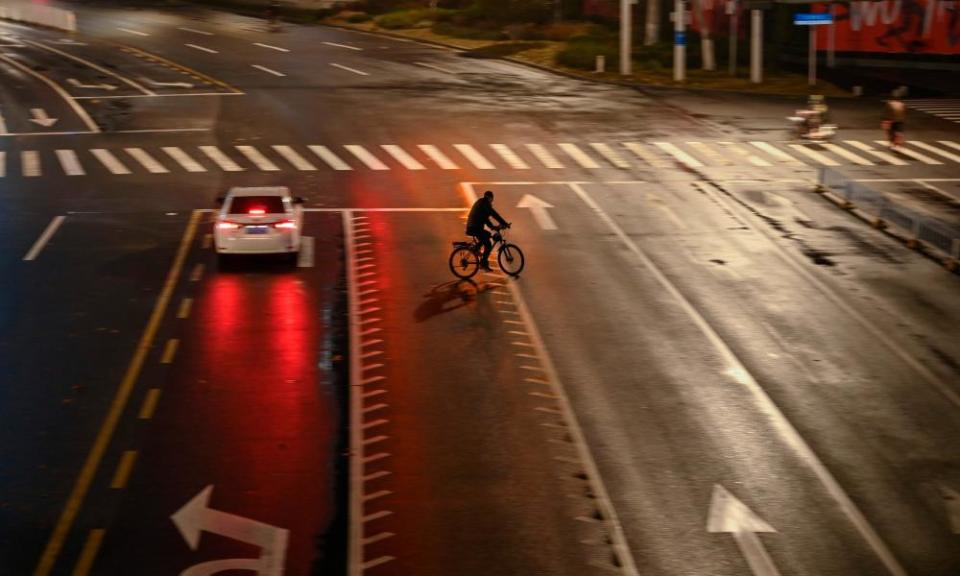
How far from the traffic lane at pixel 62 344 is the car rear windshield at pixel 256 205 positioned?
6.79 feet

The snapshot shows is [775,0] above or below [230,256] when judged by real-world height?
above

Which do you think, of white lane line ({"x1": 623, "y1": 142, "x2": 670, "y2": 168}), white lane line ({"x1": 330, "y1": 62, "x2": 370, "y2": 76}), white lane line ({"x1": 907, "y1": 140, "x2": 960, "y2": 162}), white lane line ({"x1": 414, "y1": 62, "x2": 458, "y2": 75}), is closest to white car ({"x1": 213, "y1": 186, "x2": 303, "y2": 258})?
white lane line ({"x1": 623, "y1": 142, "x2": 670, "y2": 168})

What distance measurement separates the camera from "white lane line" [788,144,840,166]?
4197 centimetres

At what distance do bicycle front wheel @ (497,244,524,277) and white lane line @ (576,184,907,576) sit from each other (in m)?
2.89

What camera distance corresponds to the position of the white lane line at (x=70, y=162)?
3994 cm

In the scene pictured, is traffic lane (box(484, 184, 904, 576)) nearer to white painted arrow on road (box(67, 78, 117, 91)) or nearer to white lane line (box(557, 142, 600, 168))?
white lane line (box(557, 142, 600, 168))

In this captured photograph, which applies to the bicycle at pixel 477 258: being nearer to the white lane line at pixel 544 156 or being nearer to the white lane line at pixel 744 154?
the white lane line at pixel 544 156

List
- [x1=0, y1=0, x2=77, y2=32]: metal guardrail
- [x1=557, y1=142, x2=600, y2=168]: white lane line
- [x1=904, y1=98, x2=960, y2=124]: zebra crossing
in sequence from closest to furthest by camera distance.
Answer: [x1=557, y1=142, x2=600, y2=168]: white lane line
[x1=904, y1=98, x2=960, y2=124]: zebra crossing
[x1=0, y1=0, x2=77, y2=32]: metal guardrail

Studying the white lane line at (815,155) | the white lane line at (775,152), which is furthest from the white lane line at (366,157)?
the white lane line at (815,155)

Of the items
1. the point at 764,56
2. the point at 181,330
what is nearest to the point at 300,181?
the point at 181,330

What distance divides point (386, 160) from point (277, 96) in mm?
13938

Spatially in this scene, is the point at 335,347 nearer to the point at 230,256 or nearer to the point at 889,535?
the point at 230,256

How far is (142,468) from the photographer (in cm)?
1755

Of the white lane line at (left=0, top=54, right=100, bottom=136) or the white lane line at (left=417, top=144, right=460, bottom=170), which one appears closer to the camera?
the white lane line at (left=417, top=144, right=460, bottom=170)
